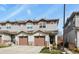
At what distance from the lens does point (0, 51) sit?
4895mm

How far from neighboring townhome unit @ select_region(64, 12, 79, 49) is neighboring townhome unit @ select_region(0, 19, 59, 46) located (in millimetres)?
224

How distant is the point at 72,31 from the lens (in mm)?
4793

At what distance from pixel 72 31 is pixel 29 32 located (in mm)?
877

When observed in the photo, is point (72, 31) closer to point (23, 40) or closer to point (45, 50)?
point (45, 50)

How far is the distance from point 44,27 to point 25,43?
52cm

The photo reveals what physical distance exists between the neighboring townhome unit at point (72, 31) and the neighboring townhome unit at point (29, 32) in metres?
0.22

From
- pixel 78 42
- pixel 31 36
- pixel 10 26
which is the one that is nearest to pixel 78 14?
pixel 78 42

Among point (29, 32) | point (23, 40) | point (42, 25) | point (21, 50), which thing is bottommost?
point (21, 50)

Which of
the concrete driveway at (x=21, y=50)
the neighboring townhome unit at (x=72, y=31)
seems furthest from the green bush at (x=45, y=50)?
the neighboring townhome unit at (x=72, y=31)

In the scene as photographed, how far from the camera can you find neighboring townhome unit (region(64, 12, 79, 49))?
4.75 metres

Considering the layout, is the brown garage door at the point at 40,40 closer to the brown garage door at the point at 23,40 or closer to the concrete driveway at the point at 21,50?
the concrete driveway at the point at 21,50

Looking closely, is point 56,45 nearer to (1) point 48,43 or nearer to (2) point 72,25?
(1) point 48,43

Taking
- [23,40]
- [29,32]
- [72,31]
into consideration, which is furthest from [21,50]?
[72,31]

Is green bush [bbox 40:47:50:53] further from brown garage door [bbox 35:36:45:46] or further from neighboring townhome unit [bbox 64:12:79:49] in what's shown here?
neighboring townhome unit [bbox 64:12:79:49]
